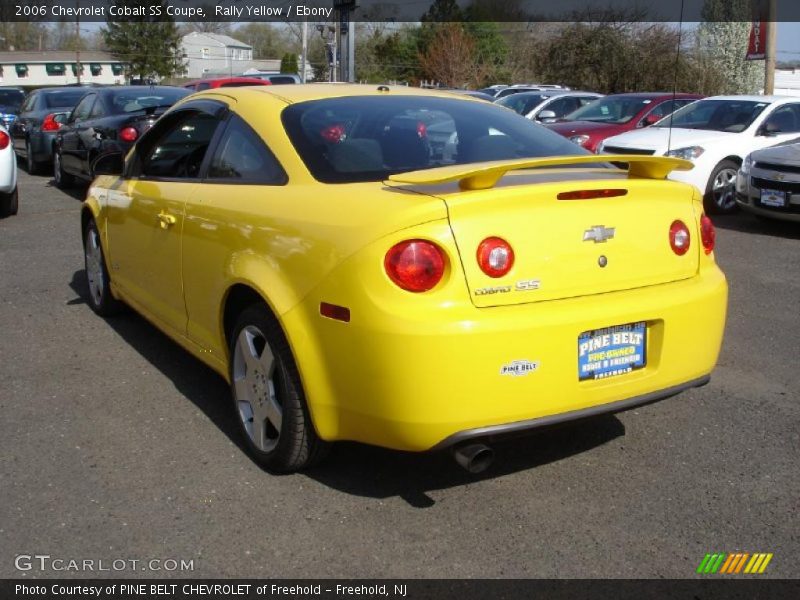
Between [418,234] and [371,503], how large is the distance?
114cm

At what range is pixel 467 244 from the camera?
3.03 metres

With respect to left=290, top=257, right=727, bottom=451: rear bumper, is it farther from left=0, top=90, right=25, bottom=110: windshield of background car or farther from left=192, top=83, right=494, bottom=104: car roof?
left=0, top=90, right=25, bottom=110: windshield of background car

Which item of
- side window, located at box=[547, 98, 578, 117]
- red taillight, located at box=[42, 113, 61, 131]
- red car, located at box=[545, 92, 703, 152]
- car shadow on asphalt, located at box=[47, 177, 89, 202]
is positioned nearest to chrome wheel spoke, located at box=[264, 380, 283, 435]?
car shadow on asphalt, located at box=[47, 177, 89, 202]

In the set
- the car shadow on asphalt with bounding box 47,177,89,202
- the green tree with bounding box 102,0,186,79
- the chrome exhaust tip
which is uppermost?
the green tree with bounding box 102,0,186,79

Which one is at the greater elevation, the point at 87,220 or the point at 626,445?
the point at 87,220

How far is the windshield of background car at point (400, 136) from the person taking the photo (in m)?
3.68

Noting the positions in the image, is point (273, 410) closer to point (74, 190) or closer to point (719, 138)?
point (719, 138)

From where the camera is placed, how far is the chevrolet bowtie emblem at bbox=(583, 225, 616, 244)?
10.7ft

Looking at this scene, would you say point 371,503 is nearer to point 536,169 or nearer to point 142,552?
point 142,552

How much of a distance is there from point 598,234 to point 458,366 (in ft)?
2.55

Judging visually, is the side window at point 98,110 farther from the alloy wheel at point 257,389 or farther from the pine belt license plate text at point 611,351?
the pine belt license plate text at point 611,351

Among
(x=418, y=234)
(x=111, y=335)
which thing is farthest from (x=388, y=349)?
(x=111, y=335)

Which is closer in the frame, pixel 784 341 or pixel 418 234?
pixel 418 234
